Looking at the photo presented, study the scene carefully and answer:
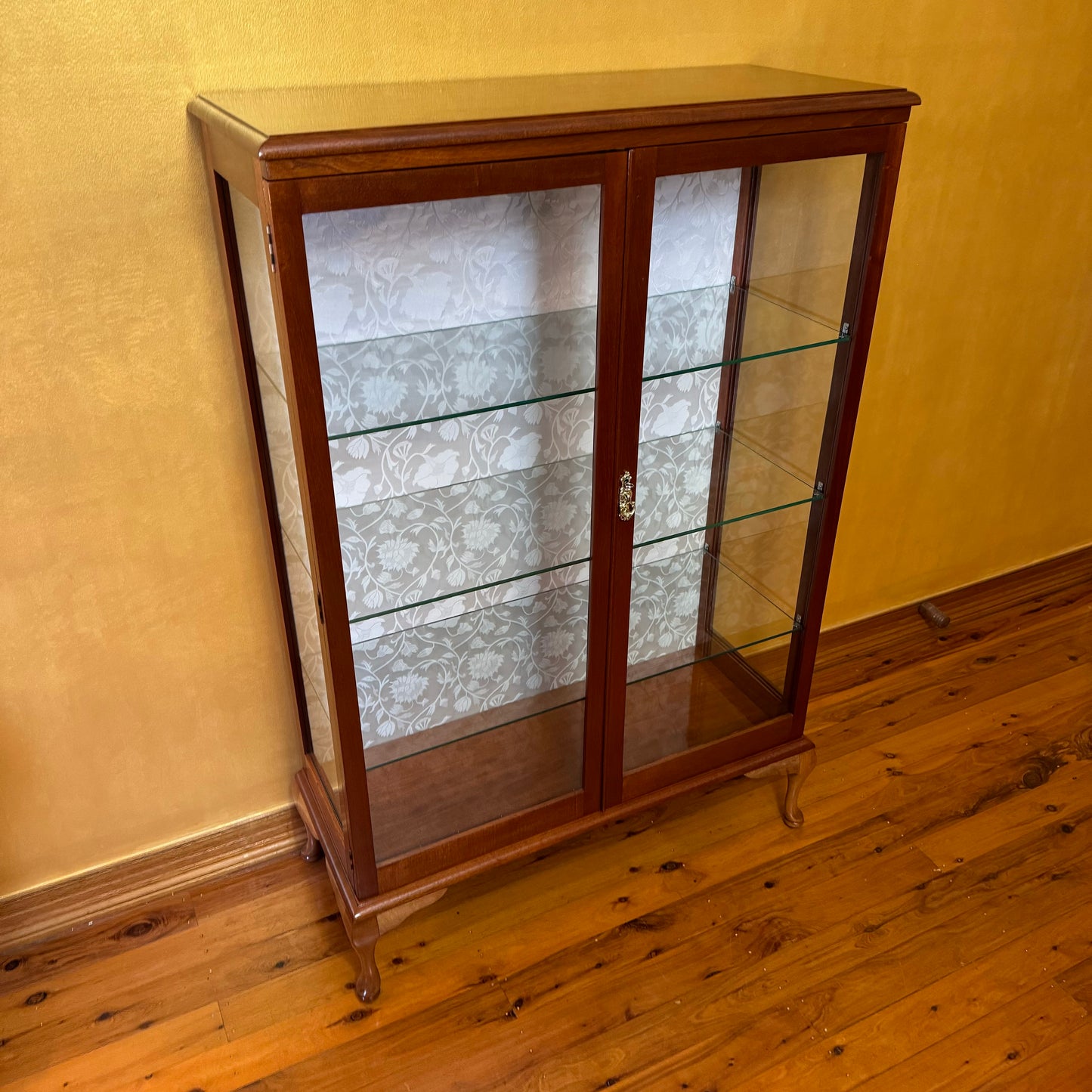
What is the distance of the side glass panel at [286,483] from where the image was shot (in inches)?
47.4

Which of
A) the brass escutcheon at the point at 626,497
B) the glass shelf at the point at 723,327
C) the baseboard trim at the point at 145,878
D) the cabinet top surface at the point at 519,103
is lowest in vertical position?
the baseboard trim at the point at 145,878

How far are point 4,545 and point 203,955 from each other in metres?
0.74

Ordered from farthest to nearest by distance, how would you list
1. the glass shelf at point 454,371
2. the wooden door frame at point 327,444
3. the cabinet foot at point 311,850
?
the cabinet foot at point 311,850 < the glass shelf at point 454,371 < the wooden door frame at point 327,444

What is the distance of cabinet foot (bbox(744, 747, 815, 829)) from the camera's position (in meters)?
1.84

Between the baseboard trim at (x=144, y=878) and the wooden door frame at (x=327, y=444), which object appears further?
the baseboard trim at (x=144, y=878)

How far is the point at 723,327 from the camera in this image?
152 cm

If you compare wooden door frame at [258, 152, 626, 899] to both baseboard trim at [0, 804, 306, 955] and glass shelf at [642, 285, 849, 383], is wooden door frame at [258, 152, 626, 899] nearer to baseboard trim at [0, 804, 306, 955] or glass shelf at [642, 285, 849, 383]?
glass shelf at [642, 285, 849, 383]

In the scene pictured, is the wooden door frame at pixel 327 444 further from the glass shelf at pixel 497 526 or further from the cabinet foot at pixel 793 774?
the cabinet foot at pixel 793 774

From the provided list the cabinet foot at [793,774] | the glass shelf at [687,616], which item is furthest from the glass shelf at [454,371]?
the cabinet foot at [793,774]

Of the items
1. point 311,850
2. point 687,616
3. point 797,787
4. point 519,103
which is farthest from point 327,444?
point 797,787

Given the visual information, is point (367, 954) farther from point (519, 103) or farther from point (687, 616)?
→ point (519, 103)

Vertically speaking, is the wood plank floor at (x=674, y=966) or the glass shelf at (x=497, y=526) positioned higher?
the glass shelf at (x=497, y=526)

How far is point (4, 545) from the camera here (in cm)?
141

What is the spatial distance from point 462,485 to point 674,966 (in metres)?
0.85
